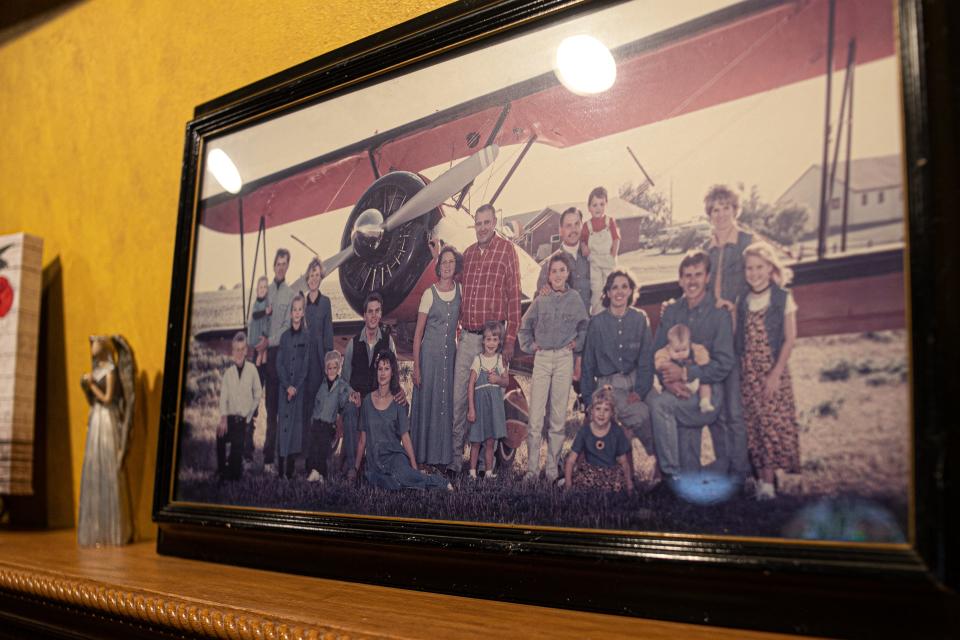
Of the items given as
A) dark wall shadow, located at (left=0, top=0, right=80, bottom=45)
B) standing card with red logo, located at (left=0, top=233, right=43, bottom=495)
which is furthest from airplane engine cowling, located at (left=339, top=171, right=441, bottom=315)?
dark wall shadow, located at (left=0, top=0, right=80, bottom=45)

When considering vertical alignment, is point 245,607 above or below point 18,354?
below

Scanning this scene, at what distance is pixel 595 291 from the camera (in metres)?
1.08

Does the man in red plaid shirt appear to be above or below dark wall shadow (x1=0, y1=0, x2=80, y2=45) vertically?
below

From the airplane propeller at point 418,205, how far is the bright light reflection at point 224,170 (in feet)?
1.05

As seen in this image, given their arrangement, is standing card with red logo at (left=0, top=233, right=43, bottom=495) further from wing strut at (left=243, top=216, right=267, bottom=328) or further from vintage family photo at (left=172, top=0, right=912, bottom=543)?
wing strut at (left=243, top=216, right=267, bottom=328)

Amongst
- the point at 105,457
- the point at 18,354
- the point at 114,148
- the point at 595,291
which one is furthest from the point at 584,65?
the point at 18,354

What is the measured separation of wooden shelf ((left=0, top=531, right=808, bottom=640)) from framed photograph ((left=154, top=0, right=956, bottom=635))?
1.7 inches

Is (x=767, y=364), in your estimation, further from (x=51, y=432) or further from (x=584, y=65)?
(x=51, y=432)

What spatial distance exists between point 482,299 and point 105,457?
92cm

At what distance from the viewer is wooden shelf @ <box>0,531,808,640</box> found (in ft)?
3.08

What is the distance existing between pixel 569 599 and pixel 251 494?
2.07 ft

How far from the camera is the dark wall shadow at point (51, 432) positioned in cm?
205

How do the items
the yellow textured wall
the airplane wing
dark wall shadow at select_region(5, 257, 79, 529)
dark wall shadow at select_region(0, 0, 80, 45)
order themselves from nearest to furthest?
the airplane wing, the yellow textured wall, dark wall shadow at select_region(5, 257, 79, 529), dark wall shadow at select_region(0, 0, 80, 45)

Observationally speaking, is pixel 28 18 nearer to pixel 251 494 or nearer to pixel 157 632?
pixel 251 494
